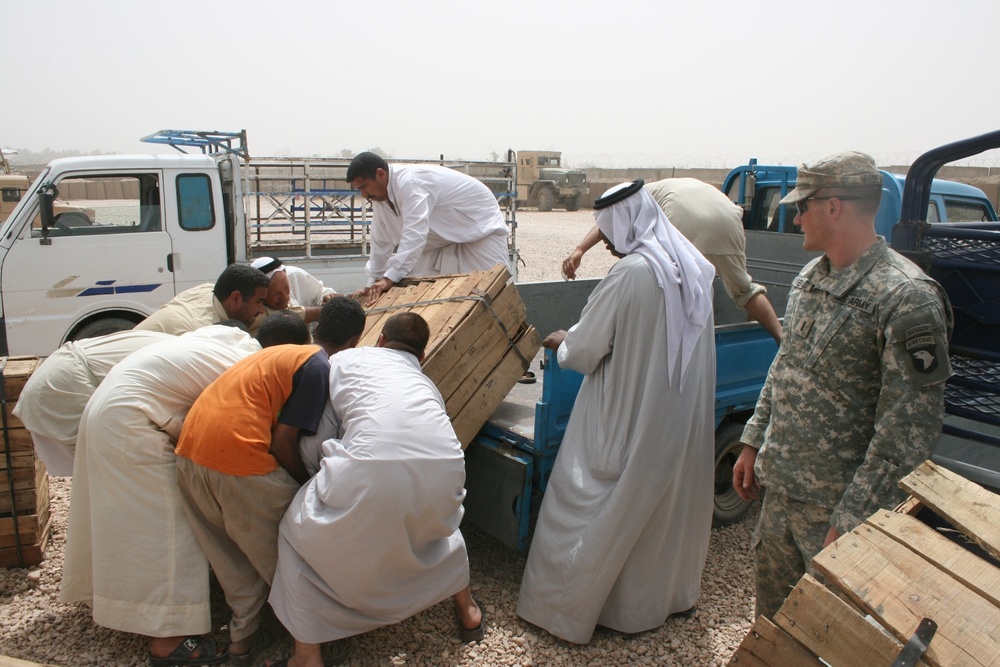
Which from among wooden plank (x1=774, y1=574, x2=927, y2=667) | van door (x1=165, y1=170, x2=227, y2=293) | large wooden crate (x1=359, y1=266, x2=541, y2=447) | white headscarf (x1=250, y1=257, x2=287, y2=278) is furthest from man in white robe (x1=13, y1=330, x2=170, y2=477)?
van door (x1=165, y1=170, x2=227, y2=293)

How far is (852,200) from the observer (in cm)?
222

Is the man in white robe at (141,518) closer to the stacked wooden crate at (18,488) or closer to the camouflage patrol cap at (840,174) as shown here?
the stacked wooden crate at (18,488)

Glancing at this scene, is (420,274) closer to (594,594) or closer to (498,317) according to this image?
(498,317)

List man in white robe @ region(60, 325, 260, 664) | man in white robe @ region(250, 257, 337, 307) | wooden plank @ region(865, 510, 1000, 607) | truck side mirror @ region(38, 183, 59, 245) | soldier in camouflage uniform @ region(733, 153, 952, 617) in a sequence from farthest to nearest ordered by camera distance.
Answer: truck side mirror @ region(38, 183, 59, 245) → man in white robe @ region(250, 257, 337, 307) → man in white robe @ region(60, 325, 260, 664) → soldier in camouflage uniform @ region(733, 153, 952, 617) → wooden plank @ region(865, 510, 1000, 607)

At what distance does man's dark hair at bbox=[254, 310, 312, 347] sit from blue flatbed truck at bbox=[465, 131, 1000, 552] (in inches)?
41.4

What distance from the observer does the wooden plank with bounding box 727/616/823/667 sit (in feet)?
5.35

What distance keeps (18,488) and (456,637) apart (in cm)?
223

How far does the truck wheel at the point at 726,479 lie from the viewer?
165 inches

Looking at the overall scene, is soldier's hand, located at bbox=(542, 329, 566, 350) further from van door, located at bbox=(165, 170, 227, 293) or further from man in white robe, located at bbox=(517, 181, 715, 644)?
van door, located at bbox=(165, 170, 227, 293)

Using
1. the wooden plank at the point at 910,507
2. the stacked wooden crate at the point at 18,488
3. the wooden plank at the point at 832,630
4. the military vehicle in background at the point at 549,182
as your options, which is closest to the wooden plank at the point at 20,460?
the stacked wooden crate at the point at 18,488

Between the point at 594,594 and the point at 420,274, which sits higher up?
the point at 420,274

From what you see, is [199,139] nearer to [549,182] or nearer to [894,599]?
[894,599]

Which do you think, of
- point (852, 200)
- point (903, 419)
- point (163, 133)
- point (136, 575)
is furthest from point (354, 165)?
point (163, 133)

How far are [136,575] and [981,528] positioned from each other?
2.86 metres
